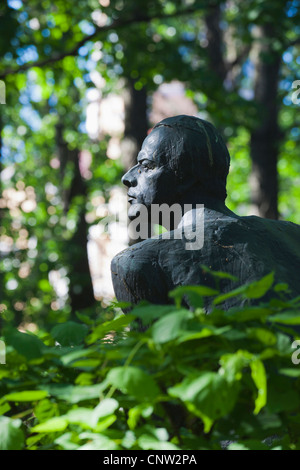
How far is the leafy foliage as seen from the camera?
132cm

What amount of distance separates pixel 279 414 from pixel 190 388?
0.32 meters

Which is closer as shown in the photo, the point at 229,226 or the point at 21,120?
the point at 229,226

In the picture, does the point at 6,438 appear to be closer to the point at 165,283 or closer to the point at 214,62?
the point at 165,283

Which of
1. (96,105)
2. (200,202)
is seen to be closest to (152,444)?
(200,202)

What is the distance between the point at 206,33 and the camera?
12750 millimetres

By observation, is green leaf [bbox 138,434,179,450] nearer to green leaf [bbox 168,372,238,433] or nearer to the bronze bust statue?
green leaf [bbox 168,372,238,433]

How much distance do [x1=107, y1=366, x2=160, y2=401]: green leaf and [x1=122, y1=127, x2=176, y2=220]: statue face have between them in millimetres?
1752

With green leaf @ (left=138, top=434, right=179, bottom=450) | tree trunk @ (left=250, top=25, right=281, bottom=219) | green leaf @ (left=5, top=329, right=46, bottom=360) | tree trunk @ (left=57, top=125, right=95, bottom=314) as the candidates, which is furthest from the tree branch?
green leaf @ (left=138, top=434, right=179, bottom=450)

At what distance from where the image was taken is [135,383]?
1.32m

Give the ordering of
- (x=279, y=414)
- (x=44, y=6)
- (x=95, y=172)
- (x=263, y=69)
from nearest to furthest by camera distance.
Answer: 1. (x=279, y=414)
2. (x=44, y=6)
3. (x=263, y=69)
4. (x=95, y=172)

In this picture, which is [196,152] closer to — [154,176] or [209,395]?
[154,176]

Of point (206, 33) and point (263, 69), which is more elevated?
point (206, 33)
